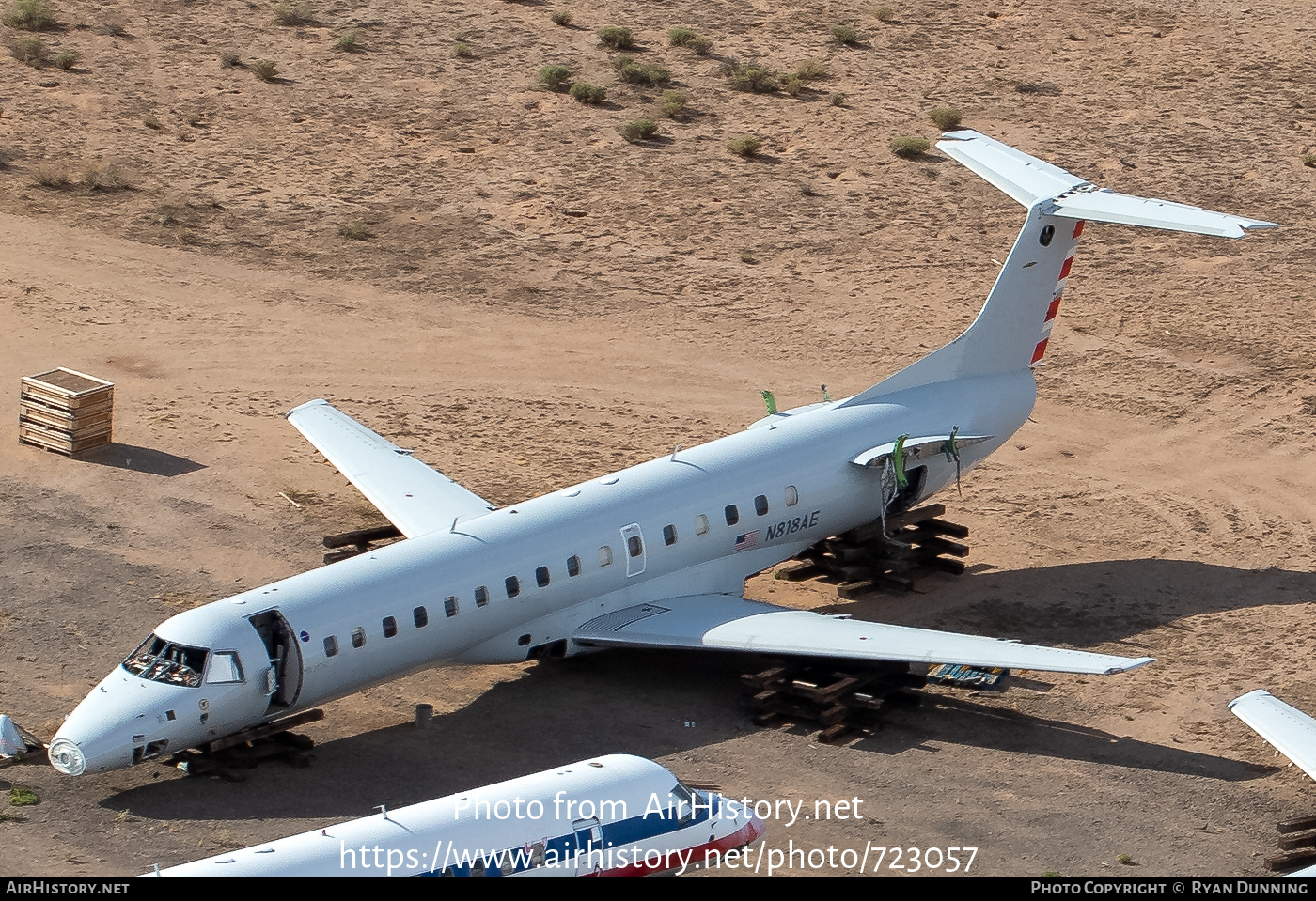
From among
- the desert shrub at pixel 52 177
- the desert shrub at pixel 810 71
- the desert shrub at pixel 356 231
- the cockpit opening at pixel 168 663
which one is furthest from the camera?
the desert shrub at pixel 810 71

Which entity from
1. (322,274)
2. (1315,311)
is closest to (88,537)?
(322,274)

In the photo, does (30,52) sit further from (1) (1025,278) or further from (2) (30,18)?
(1) (1025,278)

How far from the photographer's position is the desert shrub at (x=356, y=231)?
50.8 m

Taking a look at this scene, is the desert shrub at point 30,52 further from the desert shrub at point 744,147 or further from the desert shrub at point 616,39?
the desert shrub at point 744,147

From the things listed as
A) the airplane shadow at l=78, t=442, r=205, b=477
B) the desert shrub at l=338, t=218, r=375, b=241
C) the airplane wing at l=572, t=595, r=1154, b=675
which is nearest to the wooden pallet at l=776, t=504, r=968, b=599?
the airplane wing at l=572, t=595, r=1154, b=675

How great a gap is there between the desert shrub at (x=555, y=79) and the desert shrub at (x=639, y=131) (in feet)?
13.0

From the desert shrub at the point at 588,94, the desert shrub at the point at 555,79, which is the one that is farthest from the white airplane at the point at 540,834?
the desert shrub at the point at 555,79

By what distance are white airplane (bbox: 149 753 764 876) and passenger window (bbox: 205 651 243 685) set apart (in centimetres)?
462

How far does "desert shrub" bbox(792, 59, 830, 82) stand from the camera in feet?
199

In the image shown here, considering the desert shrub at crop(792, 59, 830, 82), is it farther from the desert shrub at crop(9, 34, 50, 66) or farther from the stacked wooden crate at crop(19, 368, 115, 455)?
the stacked wooden crate at crop(19, 368, 115, 455)

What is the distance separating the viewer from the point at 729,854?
80.4ft

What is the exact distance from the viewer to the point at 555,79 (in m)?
59.2

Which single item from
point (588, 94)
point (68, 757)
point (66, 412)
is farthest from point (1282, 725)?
point (588, 94)
